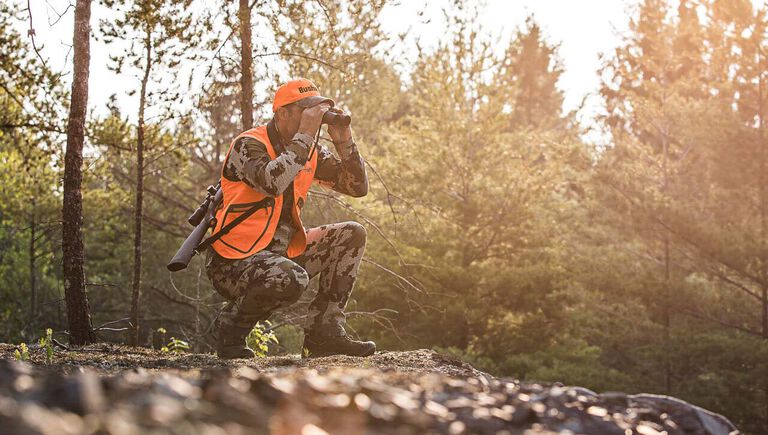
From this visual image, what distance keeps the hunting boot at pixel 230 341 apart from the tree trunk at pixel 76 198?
1.89m

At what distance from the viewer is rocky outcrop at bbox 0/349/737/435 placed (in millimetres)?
1740

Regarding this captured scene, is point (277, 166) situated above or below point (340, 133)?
below

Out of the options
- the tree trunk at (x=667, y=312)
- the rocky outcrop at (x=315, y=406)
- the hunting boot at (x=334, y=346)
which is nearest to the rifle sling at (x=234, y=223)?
the hunting boot at (x=334, y=346)

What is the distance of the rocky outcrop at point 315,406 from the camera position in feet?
5.71

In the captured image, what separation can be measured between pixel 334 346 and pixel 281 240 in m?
0.75

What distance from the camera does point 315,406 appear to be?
2.13 m

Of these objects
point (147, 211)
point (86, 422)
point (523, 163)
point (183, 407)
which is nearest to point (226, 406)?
point (183, 407)

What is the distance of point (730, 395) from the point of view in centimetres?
1730

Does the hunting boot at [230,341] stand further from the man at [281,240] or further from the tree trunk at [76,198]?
the tree trunk at [76,198]

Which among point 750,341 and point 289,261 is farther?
point 750,341

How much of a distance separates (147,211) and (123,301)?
4.07 metres

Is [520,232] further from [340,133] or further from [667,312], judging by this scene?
[340,133]

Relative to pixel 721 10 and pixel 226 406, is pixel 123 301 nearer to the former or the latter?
pixel 721 10

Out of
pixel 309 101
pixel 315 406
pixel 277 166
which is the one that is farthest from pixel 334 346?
pixel 315 406
